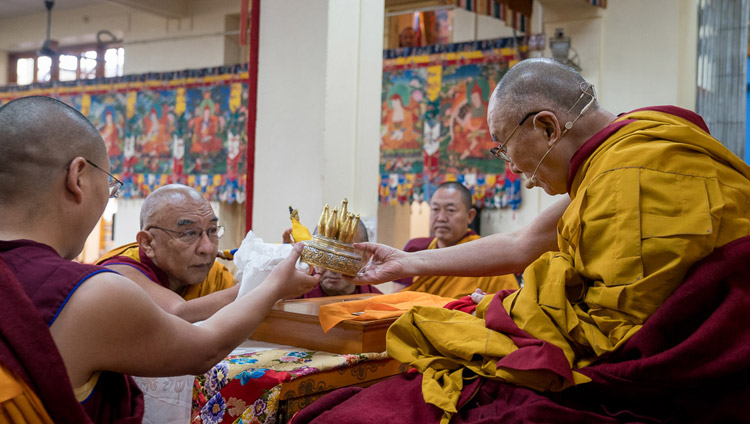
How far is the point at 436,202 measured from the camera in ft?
17.3

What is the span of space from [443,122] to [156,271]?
14.6 ft

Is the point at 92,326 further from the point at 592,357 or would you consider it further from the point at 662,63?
the point at 662,63

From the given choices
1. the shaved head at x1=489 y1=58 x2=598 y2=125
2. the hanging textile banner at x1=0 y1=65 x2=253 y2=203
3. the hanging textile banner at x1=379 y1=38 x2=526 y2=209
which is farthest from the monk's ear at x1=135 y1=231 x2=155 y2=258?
the hanging textile banner at x1=0 y1=65 x2=253 y2=203

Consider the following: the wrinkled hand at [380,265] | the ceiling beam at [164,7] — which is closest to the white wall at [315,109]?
the wrinkled hand at [380,265]

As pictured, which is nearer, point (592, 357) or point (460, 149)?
point (592, 357)

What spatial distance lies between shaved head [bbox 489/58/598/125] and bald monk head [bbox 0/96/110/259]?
1.17m

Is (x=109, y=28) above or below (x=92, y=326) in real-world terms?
above

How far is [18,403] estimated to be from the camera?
4.22 feet

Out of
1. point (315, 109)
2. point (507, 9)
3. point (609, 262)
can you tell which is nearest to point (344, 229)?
point (609, 262)

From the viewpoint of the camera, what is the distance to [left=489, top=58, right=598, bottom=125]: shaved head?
2.02 m

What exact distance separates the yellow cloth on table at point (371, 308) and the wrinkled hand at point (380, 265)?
88 millimetres

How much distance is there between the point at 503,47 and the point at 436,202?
211 centimetres

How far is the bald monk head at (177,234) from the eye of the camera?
2906 millimetres

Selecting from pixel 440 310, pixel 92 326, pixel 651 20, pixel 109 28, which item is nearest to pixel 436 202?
pixel 651 20
